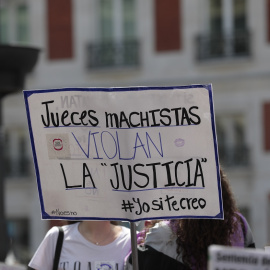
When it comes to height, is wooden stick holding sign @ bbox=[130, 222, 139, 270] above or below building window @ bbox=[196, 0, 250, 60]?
below

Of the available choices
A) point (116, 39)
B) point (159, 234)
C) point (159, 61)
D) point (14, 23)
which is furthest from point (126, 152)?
point (14, 23)

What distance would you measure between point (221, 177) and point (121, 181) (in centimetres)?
43

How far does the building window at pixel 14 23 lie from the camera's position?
22.6m


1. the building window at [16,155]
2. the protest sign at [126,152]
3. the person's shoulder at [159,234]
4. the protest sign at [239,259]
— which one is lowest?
the building window at [16,155]

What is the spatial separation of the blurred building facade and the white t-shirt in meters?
15.1

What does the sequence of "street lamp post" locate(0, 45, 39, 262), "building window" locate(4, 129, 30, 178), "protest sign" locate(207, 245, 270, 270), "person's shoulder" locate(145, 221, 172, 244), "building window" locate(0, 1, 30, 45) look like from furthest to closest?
"building window" locate(0, 1, 30, 45) < "building window" locate(4, 129, 30, 178) < "street lamp post" locate(0, 45, 39, 262) < "person's shoulder" locate(145, 221, 172, 244) < "protest sign" locate(207, 245, 270, 270)

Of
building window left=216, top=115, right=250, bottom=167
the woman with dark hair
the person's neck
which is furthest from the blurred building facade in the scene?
the woman with dark hair

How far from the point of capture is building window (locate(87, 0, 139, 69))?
856 inches

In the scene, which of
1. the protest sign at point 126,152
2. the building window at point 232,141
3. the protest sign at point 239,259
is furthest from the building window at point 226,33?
the protest sign at point 239,259

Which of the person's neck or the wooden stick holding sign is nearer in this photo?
the wooden stick holding sign

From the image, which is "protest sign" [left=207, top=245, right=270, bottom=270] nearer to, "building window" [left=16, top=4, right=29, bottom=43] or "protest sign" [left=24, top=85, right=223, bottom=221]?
"protest sign" [left=24, top=85, right=223, bottom=221]

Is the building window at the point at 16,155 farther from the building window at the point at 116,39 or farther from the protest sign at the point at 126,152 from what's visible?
the protest sign at the point at 126,152

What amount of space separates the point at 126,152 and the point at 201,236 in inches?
18.7

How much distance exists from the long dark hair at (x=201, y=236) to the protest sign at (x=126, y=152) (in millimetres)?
68
